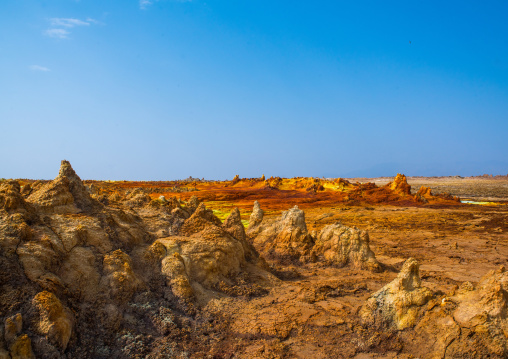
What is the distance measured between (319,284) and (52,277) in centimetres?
521

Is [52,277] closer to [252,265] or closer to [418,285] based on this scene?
[252,265]

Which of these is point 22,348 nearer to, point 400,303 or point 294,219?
point 400,303

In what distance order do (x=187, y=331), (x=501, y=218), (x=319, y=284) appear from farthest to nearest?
(x=501, y=218)
(x=319, y=284)
(x=187, y=331)

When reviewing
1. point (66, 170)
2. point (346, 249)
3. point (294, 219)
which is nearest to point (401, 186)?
point (294, 219)

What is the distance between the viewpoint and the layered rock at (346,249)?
388 inches

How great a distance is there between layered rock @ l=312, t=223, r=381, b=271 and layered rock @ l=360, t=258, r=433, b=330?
3.64 m

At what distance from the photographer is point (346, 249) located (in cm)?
1016

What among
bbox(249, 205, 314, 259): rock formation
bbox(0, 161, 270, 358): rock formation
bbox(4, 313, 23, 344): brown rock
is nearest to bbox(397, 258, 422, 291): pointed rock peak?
bbox(0, 161, 270, 358): rock formation

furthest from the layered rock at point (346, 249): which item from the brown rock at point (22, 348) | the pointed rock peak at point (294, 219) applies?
the brown rock at point (22, 348)

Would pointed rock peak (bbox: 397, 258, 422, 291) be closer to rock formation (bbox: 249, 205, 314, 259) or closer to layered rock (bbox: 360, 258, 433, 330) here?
layered rock (bbox: 360, 258, 433, 330)

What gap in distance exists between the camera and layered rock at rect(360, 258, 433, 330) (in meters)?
5.77

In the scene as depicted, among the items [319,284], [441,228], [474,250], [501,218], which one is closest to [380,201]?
[501,218]

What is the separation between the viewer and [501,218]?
2056 centimetres

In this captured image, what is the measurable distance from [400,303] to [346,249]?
14.1 ft
